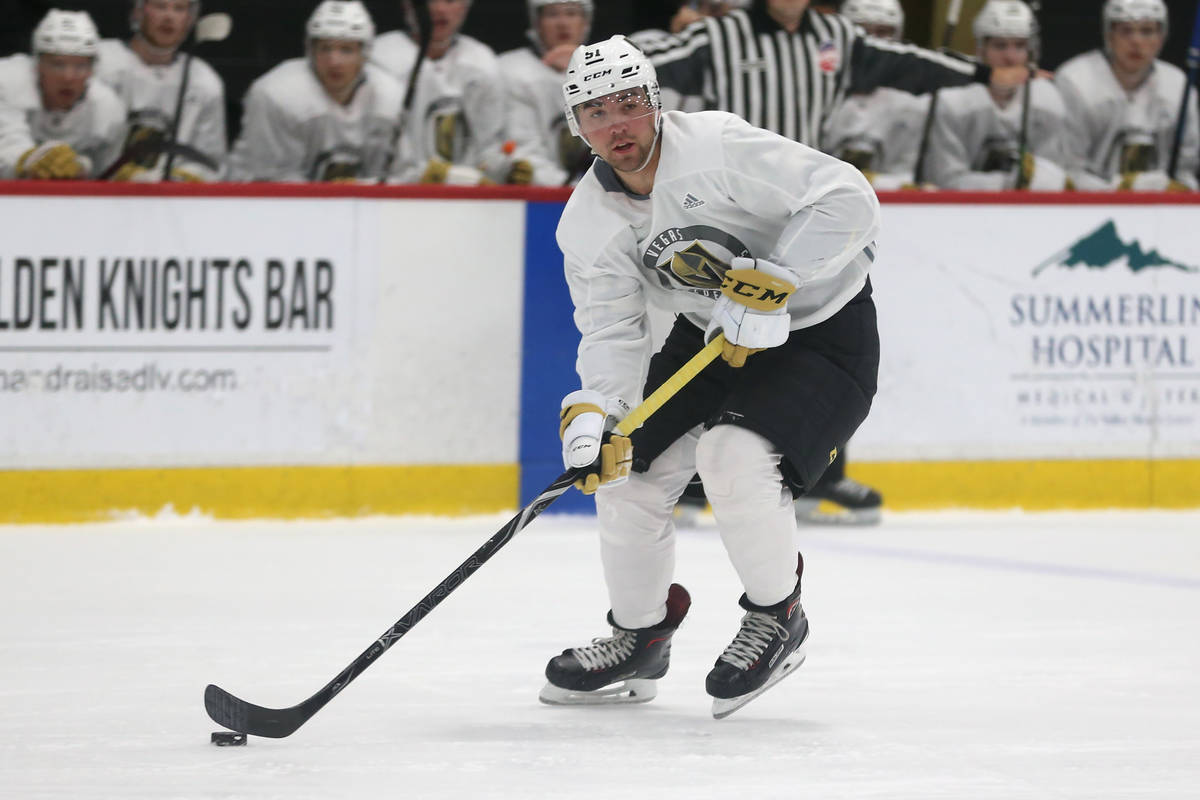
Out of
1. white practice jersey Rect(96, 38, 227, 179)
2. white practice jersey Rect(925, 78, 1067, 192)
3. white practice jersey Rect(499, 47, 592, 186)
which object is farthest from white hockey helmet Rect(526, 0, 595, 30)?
white practice jersey Rect(925, 78, 1067, 192)

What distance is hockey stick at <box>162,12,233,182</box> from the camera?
491 cm

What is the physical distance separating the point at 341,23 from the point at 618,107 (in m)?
2.85

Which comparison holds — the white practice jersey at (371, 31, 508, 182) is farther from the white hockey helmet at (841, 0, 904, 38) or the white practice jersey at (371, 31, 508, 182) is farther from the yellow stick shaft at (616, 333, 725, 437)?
the yellow stick shaft at (616, 333, 725, 437)

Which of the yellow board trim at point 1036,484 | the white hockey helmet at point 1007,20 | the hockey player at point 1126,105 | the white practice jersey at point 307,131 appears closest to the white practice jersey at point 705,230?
the yellow board trim at point 1036,484

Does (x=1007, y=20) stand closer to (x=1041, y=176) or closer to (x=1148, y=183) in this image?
(x=1041, y=176)

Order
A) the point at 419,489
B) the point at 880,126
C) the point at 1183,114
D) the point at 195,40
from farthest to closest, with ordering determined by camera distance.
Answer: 1. the point at 1183,114
2. the point at 880,126
3. the point at 195,40
4. the point at 419,489

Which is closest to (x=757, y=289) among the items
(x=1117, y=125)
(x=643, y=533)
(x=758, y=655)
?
(x=643, y=533)

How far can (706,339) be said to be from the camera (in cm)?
268

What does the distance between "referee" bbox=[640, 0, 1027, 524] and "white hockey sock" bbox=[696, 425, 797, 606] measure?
86.9 inches

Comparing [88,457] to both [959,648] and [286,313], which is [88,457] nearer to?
[286,313]

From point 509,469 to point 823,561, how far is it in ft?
3.32

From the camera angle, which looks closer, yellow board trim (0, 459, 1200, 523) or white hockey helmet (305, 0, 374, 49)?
yellow board trim (0, 459, 1200, 523)

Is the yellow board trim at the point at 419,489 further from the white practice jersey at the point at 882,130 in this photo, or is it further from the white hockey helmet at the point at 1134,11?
the white hockey helmet at the point at 1134,11

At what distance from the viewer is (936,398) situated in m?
5.12
